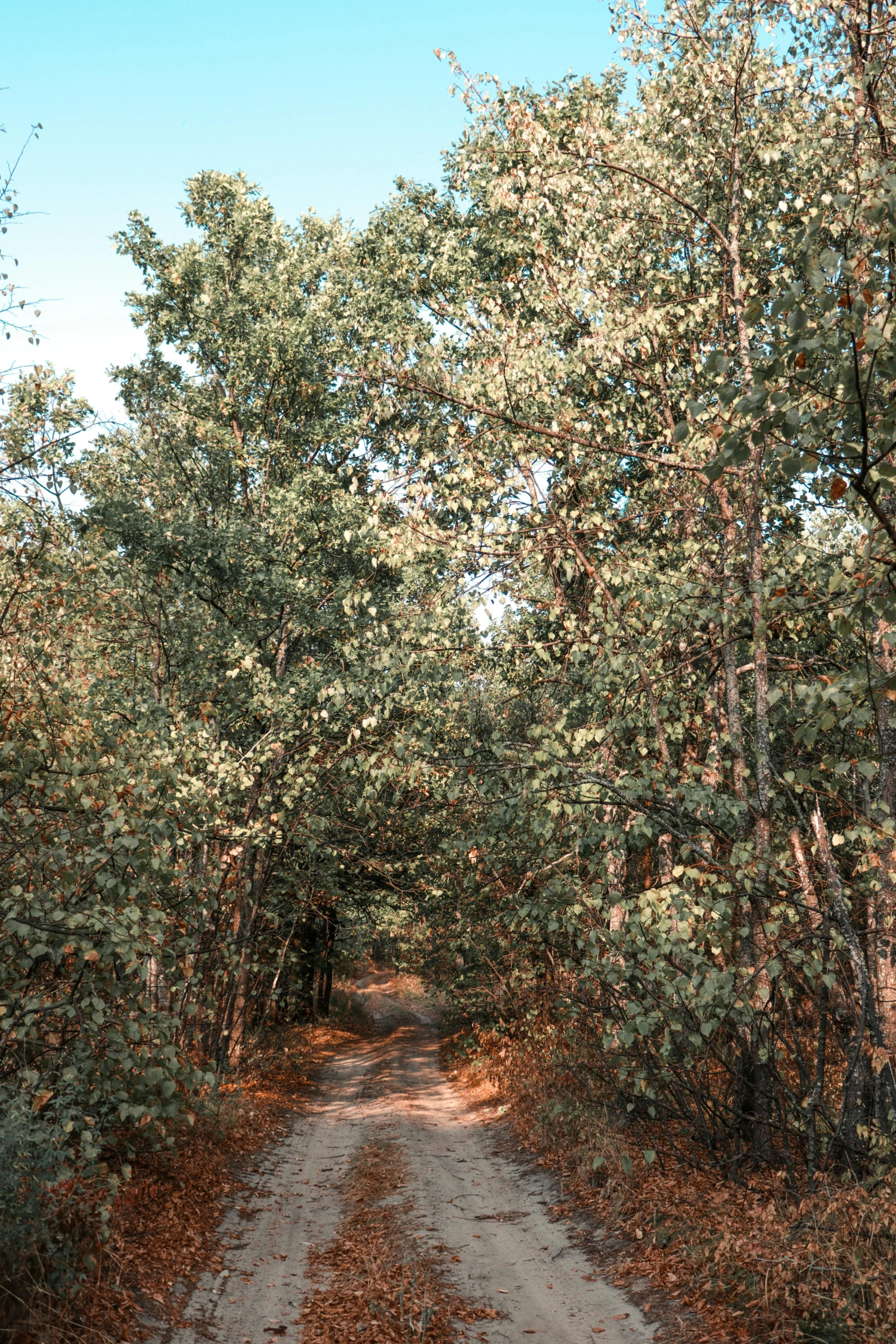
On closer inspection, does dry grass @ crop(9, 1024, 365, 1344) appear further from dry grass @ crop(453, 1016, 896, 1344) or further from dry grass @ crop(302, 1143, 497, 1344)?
dry grass @ crop(453, 1016, 896, 1344)

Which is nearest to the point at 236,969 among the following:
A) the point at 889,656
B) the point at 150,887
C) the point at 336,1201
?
the point at 336,1201

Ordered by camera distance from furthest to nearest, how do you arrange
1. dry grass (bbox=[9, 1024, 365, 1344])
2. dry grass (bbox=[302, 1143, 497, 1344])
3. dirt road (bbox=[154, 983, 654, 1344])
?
dirt road (bbox=[154, 983, 654, 1344])
dry grass (bbox=[302, 1143, 497, 1344])
dry grass (bbox=[9, 1024, 365, 1344])

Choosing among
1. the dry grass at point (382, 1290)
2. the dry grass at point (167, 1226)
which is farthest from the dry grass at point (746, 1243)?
→ the dry grass at point (167, 1226)

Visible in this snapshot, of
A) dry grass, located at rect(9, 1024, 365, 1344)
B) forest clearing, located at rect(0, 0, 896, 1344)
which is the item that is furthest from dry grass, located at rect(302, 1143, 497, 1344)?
dry grass, located at rect(9, 1024, 365, 1344)

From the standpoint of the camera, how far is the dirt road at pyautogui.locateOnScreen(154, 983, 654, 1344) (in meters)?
6.66

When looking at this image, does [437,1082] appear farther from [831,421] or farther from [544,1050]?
[831,421]

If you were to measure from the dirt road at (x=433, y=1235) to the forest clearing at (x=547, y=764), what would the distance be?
72mm

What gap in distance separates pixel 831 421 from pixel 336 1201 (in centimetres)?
980

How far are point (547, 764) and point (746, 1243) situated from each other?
4337 millimetres

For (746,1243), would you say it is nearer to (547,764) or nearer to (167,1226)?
(547,764)

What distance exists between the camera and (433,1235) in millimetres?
8625

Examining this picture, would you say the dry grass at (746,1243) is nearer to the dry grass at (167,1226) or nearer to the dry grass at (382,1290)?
the dry grass at (382,1290)

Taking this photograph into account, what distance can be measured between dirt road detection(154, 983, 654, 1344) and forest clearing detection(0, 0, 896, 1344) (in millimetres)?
72

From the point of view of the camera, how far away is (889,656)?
8.31 meters
